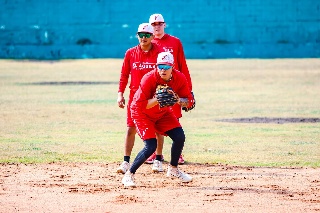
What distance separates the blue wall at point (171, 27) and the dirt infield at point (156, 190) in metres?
31.0

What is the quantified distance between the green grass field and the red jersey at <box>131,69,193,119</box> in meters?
2.36

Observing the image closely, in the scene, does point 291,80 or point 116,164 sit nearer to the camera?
point 116,164

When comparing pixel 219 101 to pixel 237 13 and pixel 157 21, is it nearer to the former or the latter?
pixel 157 21

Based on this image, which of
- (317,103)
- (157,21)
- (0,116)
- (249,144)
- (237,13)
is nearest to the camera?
(157,21)

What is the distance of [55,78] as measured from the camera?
1252 inches

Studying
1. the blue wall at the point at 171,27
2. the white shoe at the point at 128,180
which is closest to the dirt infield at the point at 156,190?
the white shoe at the point at 128,180

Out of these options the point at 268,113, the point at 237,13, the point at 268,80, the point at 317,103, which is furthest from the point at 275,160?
the point at 237,13

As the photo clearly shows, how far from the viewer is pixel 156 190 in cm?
909

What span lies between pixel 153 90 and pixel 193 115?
9.62 meters

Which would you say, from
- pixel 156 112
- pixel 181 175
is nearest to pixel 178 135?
pixel 156 112

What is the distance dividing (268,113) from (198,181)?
9708 millimetres

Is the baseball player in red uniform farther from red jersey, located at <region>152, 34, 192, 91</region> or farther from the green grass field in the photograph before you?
the green grass field

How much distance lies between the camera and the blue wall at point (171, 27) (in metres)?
41.6

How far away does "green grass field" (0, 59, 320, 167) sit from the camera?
12.5 metres
